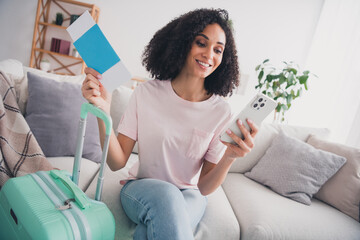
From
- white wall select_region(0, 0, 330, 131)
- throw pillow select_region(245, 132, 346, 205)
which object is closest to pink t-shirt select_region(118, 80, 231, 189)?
throw pillow select_region(245, 132, 346, 205)

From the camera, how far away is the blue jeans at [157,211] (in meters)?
0.69

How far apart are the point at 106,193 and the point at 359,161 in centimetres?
144

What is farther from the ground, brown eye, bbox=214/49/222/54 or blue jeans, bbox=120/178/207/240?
brown eye, bbox=214/49/222/54

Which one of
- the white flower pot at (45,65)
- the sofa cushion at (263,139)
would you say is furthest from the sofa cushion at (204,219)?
the white flower pot at (45,65)

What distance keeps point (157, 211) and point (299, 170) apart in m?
1.05

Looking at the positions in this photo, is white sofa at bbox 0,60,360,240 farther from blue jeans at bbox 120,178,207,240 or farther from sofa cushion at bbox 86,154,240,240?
blue jeans at bbox 120,178,207,240

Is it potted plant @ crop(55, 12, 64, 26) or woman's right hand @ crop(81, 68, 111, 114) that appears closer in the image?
woman's right hand @ crop(81, 68, 111, 114)

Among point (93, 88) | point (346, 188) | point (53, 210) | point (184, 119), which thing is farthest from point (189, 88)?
point (346, 188)

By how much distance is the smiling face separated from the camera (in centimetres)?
97

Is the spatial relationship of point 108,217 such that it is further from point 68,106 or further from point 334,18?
point 334,18

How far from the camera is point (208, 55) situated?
959 millimetres

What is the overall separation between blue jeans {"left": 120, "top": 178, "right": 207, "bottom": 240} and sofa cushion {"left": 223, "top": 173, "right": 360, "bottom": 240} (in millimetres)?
352

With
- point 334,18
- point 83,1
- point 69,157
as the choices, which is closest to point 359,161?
point 69,157

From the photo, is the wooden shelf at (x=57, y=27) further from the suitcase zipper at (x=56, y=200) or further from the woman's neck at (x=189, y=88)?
the suitcase zipper at (x=56, y=200)
